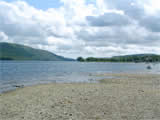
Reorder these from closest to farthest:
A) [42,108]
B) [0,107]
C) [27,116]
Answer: [27,116] < [42,108] < [0,107]

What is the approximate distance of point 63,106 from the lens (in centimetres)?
1390

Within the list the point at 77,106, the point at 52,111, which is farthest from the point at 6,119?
the point at 77,106

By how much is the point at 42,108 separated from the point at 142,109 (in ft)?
23.5

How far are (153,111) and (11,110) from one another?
32.8ft

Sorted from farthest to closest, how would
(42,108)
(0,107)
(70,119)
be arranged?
1. (0,107)
2. (42,108)
3. (70,119)

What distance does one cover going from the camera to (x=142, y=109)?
41.9 feet

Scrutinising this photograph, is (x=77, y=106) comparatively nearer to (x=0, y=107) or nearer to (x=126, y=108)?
(x=126, y=108)

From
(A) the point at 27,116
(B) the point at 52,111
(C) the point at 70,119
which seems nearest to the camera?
(C) the point at 70,119

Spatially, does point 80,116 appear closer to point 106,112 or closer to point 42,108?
point 106,112

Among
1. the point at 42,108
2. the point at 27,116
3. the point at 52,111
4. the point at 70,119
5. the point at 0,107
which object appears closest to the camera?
the point at 70,119

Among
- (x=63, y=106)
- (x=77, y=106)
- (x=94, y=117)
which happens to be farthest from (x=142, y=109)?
(x=63, y=106)

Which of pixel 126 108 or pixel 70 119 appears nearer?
pixel 70 119

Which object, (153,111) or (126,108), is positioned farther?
(126,108)

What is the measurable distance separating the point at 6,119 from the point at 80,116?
460 cm
